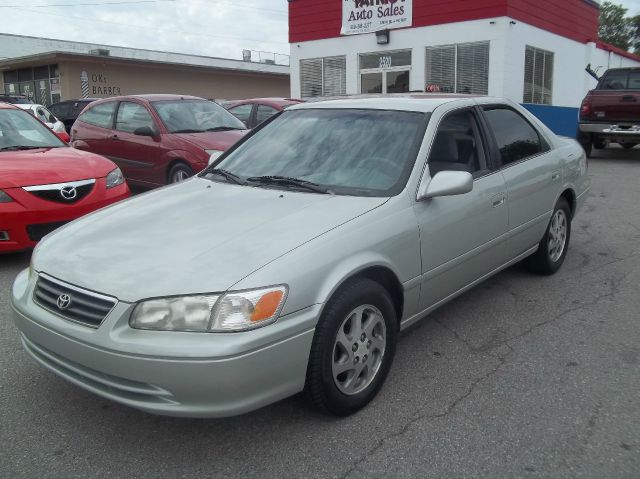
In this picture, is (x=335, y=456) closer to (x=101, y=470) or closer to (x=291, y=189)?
(x=101, y=470)

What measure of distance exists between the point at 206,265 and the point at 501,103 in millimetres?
2978

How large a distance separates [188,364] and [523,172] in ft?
9.94

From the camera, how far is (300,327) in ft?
8.50

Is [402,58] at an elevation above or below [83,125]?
above

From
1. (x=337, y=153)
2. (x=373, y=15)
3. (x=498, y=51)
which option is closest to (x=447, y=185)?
(x=337, y=153)

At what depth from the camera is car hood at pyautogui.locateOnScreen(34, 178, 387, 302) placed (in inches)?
101

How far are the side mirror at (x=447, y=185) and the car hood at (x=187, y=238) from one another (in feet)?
0.92

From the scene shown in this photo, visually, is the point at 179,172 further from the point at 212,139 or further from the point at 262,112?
the point at 262,112

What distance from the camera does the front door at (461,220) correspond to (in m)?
3.43

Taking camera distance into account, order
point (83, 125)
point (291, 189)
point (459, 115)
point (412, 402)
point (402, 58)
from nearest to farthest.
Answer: point (412, 402)
point (291, 189)
point (459, 115)
point (83, 125)
point (402, 58)

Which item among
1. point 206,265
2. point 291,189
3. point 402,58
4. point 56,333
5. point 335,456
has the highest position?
point 402,58

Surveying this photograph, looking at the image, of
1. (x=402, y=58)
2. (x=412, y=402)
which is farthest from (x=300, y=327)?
(x=402, y=58)

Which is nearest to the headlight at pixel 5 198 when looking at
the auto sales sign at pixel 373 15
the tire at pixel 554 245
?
the tire at pixel 554 245

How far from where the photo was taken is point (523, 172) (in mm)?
4406
